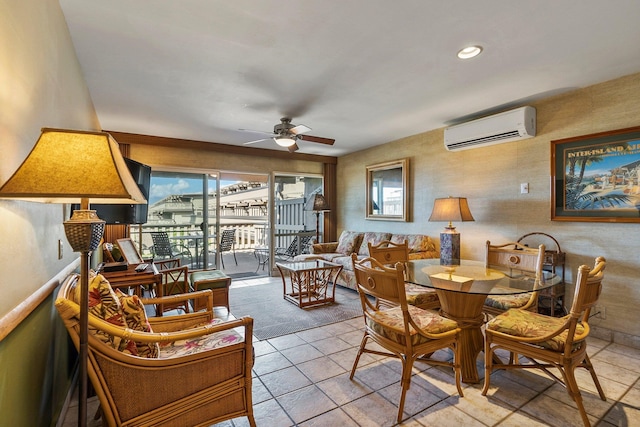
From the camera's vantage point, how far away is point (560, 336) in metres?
1.81

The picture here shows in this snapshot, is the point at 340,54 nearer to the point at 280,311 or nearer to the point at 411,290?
the point at 411,290

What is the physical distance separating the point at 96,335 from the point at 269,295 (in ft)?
10.9

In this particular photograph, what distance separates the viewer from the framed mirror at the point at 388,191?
5.00 m

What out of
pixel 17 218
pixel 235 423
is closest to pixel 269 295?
pixel 235 423

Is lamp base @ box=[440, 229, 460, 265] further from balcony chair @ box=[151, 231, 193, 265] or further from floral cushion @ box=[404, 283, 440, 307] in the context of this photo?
balcony chair @ box=[151, 231, 193, 265]

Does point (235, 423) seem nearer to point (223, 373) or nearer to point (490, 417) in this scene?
point (223, 373)

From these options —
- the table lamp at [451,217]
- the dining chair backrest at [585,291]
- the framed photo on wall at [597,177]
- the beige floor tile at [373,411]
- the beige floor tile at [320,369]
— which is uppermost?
the framed photo on wall at [597,177]

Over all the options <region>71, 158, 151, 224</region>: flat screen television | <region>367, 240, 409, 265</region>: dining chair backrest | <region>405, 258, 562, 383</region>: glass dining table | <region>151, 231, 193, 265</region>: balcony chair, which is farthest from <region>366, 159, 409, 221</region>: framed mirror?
<region>71, 158, 151, 224</region>: flat screen television

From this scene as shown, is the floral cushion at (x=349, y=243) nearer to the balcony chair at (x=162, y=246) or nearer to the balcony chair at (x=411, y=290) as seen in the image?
the balcony chair at (x=411, y=290)

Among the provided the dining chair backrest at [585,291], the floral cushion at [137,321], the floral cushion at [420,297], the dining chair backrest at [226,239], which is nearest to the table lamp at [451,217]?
the floral cushion at [420,297]

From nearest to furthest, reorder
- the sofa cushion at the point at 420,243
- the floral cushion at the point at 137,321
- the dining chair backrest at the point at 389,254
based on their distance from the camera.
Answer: the floral cushion at the point at 137,321 → the dining chair backrest at the point at 389,254 → the sofa cushion at the point at 420,243

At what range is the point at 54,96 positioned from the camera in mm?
1745

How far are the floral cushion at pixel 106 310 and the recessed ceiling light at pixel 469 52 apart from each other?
2.82 m

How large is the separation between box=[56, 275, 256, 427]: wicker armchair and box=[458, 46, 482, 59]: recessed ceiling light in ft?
7.99
